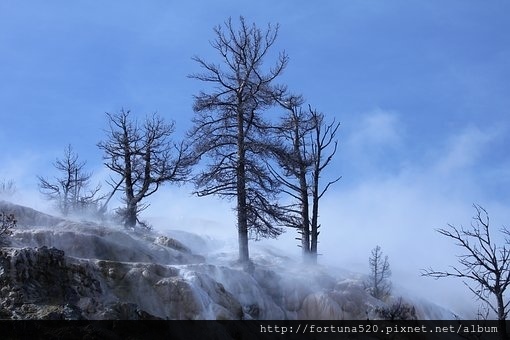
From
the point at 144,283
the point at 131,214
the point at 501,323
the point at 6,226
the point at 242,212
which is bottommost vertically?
the point at 501,323

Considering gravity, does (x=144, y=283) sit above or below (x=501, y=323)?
above

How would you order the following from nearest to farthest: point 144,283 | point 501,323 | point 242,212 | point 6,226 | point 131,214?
point 501,323, point 6,226, point 144,283, point 242,212, point 131,214

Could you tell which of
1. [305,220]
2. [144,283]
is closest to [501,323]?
[144,283]

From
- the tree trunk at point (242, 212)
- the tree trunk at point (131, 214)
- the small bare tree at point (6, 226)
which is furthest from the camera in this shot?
the tree trunk at point (131, 214)

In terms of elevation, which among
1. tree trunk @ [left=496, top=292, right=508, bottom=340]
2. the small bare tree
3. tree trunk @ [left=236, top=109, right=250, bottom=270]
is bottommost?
tree trunk @ [left=496, top=292, right=508, bottom=340]

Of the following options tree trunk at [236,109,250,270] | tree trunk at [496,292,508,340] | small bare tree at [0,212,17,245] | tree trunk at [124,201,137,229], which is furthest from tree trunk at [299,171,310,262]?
tree trunk at [496,292,508,340]

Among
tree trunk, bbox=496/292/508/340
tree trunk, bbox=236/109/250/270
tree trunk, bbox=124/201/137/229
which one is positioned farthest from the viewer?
tree trunk, bbox=124/201/137/229

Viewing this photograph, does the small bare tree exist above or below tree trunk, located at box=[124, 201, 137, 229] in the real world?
below

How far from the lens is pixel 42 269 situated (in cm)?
1515

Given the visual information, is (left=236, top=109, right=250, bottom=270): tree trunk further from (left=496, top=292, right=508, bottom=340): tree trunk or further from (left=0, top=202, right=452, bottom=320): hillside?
(left=496, top=292, right=508, bottom=340): tree trunk

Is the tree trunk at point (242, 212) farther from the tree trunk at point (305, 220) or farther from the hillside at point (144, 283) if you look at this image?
the tree trunk at point (305, 220)

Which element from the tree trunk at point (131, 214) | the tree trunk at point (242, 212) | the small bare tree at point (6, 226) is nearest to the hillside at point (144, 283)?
the small bare tree at point (6, 226)

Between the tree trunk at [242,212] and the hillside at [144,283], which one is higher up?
the tree trunk at [242,212]

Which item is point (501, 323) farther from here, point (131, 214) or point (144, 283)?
point (131, 214)
